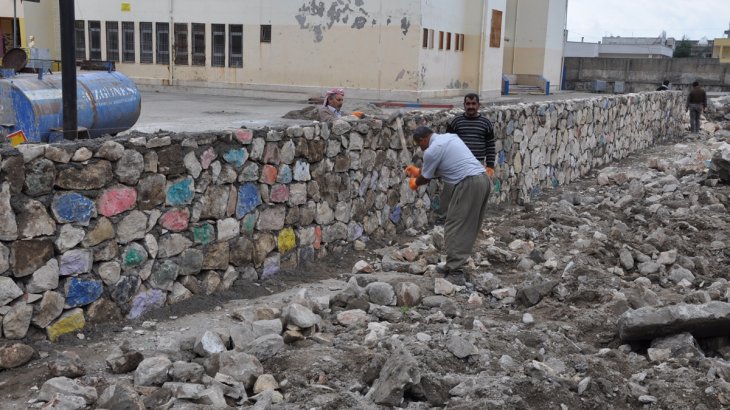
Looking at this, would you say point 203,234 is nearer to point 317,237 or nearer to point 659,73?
point 317,237

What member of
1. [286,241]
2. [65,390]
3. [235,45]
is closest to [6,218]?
[65,390]

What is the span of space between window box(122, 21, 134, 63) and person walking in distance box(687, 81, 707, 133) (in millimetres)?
19063

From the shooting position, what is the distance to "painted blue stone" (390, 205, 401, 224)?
932 centimetres

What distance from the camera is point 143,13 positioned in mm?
27938

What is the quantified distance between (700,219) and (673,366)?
6064 millimetres

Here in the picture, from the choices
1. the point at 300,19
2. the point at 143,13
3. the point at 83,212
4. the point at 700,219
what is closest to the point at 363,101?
the point at 300,19

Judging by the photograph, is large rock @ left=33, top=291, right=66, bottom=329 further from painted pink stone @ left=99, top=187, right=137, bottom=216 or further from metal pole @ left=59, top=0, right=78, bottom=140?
metal pole @ left=59, top=0, right=78, bottom=140

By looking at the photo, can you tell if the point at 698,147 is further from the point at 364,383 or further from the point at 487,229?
the point at 364,383

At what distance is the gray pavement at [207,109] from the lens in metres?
17.0

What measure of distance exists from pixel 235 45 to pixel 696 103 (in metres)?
15.2

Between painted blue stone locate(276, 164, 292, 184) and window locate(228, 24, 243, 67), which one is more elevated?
window locate(228, 24, 243, 67)

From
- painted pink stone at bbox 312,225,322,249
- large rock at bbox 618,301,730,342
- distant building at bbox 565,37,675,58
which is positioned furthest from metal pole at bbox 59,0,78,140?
distant building at bbox 565,37,675,58

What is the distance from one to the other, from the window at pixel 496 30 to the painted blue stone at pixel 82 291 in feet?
82.9

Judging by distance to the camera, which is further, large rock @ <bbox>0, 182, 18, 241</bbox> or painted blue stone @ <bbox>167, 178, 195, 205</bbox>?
painted blue stone @ <bbox>167, 178, 195, 205</bbox>
